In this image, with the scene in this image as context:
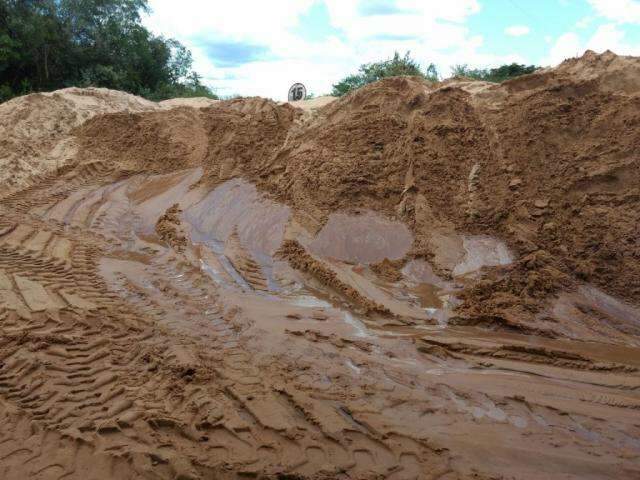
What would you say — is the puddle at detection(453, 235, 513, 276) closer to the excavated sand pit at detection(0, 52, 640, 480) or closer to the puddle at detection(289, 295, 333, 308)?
the excavated sand pit at detection(0, 52, 640, 480)

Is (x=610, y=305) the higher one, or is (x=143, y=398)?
(x=610, y=305)

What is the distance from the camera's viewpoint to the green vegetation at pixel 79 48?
43.5 feet

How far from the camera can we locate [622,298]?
4.04 metres

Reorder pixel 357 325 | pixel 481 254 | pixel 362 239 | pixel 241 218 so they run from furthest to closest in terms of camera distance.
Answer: pixel 241 218 < pixel 362 239 < pixel 481 254 < pixel 357 325

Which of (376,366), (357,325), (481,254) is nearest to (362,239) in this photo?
(481,254)

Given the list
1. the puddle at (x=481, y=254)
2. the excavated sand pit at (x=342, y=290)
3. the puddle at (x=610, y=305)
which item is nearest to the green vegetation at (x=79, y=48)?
the excavated sand pit at (x=342, y=290)

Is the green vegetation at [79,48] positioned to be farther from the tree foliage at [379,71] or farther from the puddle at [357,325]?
the puddle at [357,325]

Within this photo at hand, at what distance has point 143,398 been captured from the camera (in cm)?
270

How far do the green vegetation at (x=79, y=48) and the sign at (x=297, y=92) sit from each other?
16.5ft

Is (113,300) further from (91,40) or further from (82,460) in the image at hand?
(91,40)

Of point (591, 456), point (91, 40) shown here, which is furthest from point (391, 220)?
point (91, 40)

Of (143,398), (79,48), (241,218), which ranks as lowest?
(143,398)

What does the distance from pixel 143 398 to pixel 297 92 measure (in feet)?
32.5

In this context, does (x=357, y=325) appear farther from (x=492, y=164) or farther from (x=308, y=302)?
(x=492, y=164)
